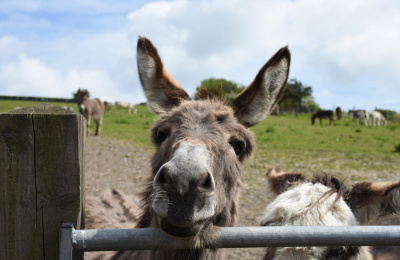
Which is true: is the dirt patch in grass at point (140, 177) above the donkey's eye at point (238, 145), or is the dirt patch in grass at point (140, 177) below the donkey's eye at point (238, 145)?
below

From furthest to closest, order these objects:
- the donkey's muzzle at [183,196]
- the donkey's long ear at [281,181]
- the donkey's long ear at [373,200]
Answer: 1. the donkey's long ear at [281,181]
2. the donkey's long ear at [373,200]
3. the donkey's muzzle at [183,196]

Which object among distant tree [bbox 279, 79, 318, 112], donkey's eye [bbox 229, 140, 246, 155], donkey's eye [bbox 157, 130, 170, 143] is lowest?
donkey's eye [bbox 229, 140, 246, 155]

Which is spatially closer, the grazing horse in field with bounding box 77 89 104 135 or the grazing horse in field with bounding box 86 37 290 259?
the grazing horse in field with bounding box 86 37 290 259

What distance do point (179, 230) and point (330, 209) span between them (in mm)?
1667

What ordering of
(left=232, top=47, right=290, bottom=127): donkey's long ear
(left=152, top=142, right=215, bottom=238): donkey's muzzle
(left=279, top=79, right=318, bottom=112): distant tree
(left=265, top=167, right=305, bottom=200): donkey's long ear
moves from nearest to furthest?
Result: (left=152, top=142, right=215, bottom=238): donkey's muzzle
(left=232, top=47, right=290, bottom=127): donkey's long ear
(left=265, top=167, right=305, bottom=200): donkey's long ear
(left=279, top=79, right=318, bottom=112): distant tree

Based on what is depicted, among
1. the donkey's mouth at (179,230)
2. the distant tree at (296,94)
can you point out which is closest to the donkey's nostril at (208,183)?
the donkey's mouth at (179,230)

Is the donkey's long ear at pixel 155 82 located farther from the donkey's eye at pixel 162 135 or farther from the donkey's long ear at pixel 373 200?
the donkey's long ear at pixel 373 200

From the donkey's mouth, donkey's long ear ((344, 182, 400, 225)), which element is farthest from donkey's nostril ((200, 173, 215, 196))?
donkey's long ear ((344, 182, 400, 225))

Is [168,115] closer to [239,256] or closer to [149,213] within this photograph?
[149,213]

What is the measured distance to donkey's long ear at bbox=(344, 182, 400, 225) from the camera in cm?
273

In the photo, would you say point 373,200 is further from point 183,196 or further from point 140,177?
point 140,177

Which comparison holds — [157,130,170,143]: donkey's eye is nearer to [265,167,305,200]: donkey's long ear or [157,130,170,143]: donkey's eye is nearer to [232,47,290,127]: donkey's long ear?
[232,47,290,127]: donkey's long ear

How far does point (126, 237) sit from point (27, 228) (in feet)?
1.58

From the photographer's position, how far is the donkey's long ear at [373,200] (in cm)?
273
